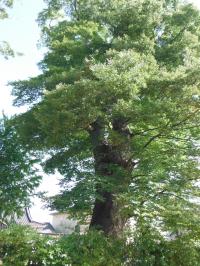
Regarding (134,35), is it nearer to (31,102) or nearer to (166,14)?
(166,14)

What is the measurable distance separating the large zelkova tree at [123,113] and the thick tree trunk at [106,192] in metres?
0.03

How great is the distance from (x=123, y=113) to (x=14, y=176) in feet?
11.6

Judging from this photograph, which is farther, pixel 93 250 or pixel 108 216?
pixel 108 216

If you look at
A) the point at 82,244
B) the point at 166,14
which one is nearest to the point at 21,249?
the point at 82,244

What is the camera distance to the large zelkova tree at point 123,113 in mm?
8758

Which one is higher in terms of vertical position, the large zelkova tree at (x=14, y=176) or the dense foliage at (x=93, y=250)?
the large zelkova tree at (x=14, y=176)

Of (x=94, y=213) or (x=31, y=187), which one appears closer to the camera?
(x=31, y=187)

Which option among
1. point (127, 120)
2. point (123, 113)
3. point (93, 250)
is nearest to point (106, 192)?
point (127, 120)

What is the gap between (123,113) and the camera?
893 centimetres

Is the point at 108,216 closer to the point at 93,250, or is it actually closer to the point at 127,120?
the point at 127,120

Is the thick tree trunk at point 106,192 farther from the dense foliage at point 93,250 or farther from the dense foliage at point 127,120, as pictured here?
the dense foliage at point 93,250

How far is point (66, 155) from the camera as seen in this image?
11281mm

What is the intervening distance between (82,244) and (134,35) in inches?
271

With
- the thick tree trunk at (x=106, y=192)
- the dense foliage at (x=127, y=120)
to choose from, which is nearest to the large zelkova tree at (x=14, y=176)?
the dense foliage at (x=127, y=120)
